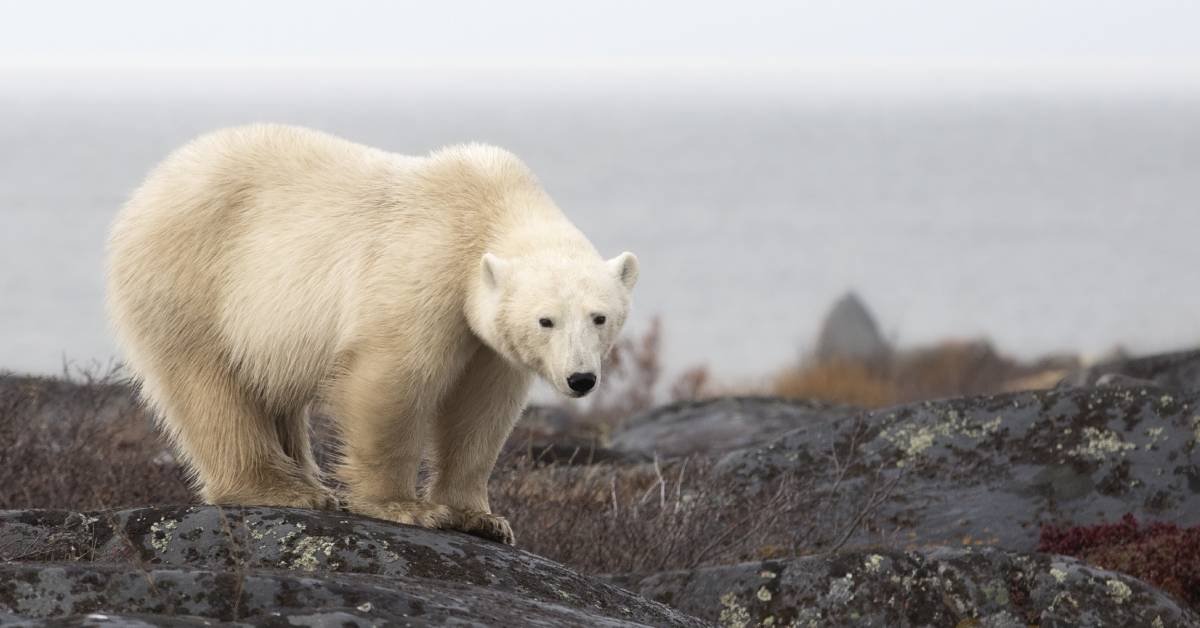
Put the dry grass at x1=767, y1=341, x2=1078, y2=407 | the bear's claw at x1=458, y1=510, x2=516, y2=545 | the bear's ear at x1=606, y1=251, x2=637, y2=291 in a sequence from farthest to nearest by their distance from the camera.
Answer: the dry grass at x1=767, y1=341, x2=1078, y2=407
the bear's claw at x1=458, y1=510, x2=516, y2=545
the bear's ear at x1=606, y1=251, x2=637, y2=291

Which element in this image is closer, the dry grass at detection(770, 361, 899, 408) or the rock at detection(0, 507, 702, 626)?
the rock at detection(0, 507, 702, 626)

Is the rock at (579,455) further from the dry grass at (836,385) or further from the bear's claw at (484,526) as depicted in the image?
the dry grass at (836,385)

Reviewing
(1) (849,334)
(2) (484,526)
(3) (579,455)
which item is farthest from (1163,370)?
(1) (849,334)

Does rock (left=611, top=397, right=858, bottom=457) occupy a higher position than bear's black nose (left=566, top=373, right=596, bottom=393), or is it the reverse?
bear's black nose (left=566, top=373, right=596, bottom=393)

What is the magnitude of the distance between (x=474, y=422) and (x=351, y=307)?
65cm

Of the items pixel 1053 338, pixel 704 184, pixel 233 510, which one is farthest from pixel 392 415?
pixel 704 184

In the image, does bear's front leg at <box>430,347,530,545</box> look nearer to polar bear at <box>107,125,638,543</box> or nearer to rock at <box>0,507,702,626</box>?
polar bear at <box>107,125,638,543</box>

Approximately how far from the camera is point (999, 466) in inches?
266

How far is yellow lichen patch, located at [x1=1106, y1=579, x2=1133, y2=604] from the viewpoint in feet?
15.6

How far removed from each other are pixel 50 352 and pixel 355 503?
4263 centimetres

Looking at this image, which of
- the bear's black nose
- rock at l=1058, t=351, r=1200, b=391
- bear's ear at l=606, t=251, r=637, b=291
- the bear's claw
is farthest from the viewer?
rock at l=1058, t=351, r=1200, b=391

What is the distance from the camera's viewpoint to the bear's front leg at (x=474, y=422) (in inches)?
215

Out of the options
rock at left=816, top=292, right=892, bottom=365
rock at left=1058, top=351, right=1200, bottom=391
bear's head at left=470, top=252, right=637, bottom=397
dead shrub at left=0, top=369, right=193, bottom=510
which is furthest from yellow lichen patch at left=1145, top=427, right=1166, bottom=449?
rock at left=816, top=292, right=892, bottom=365

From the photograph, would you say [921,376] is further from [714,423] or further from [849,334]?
[714,423]
